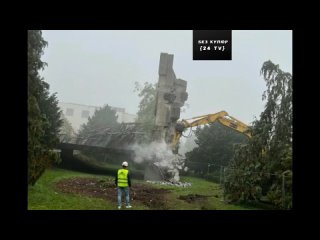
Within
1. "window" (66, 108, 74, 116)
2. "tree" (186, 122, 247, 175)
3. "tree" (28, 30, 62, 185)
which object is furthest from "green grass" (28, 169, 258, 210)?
"window" (66, 108, 74, 116)

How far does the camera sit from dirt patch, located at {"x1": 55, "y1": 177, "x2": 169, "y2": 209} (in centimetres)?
746

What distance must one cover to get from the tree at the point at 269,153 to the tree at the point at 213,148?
3.76 m

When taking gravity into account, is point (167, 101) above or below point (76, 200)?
above

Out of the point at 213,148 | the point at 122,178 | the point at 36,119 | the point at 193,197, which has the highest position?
the point at 36,119

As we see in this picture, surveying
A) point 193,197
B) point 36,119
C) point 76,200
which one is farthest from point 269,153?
point 36,119

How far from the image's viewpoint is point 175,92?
36.0ft

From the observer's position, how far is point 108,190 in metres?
7.93

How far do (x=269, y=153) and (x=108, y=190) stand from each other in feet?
12.4

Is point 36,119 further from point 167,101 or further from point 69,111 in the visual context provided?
point 69,111

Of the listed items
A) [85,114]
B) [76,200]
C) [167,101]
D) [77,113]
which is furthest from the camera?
[85,114]
